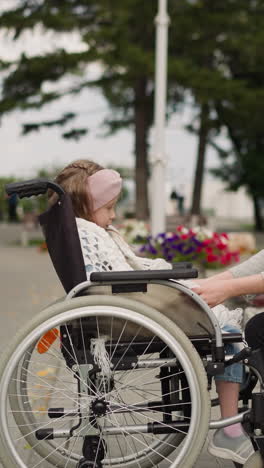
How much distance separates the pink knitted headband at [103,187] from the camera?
3328mm

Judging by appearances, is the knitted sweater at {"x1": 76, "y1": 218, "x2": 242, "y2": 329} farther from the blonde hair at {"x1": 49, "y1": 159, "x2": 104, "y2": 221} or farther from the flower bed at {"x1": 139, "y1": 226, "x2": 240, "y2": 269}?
the flower bed at {"x1": 139, "y1": 226, "x2": 240, "y2": 269}

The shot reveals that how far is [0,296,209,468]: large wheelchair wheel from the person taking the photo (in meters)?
2.85

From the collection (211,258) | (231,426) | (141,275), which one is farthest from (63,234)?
(211,258)

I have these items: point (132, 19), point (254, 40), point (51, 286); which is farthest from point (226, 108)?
point (51, 286)

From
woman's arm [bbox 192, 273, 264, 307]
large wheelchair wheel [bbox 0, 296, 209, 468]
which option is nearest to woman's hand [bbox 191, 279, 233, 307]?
woman's arm [bbox 192, 273, 264, 307]

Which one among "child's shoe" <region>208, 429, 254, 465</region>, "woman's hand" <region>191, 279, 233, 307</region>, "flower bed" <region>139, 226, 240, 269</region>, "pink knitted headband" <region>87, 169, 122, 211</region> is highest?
"flower bed" <region>139, 226, 240, 269</region>

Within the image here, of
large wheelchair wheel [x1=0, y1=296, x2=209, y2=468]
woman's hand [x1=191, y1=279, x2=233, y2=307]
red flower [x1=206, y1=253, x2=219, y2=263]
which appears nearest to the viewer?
large wheelchair wheel [x1=0, y1=296, x2=209, y2=468]

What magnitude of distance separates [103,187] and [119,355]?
67 centimetres

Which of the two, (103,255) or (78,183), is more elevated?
(78,183)

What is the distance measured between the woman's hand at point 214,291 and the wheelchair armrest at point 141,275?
0.16 m

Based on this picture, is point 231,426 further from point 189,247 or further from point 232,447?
point 189,247

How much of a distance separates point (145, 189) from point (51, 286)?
12075mm

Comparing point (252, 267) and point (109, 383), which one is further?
point (252, 267)

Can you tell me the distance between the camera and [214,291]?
3045 mm
